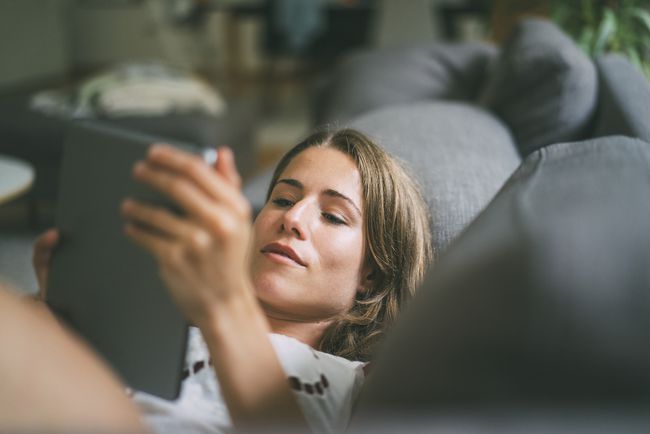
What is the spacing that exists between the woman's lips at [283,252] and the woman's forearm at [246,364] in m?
0.32

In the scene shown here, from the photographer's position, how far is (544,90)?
1449 mm

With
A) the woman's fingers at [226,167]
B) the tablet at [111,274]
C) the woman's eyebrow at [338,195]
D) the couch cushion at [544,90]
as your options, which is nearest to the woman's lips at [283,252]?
the woman's eyebrow at [338,195]

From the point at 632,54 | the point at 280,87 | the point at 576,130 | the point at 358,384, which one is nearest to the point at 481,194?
the point at 576,130

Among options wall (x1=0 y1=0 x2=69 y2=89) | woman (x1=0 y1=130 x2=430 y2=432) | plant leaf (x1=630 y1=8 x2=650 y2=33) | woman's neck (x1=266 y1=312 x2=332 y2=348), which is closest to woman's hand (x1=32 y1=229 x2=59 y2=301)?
woman (x1=0 y1=130 x2=430 y2=432)

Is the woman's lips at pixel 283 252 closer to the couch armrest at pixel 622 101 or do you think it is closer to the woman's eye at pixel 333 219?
the woman's eye at pixel 333 219

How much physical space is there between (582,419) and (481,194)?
0.75 m

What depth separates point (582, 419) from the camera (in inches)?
17.2

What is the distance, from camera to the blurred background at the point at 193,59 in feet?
8.37

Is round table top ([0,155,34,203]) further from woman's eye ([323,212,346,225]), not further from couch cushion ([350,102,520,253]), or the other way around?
woman's eye ([323,212,346,225])

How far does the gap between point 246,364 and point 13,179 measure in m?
1.79

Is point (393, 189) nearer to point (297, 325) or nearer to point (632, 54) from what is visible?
point (297, 325)

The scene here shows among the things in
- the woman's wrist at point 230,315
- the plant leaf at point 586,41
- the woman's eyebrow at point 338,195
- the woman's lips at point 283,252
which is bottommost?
the woman's lips at point 283,252

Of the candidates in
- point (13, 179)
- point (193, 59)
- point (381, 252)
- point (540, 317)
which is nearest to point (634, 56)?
point (381, 252)

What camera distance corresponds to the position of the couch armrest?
1.02 m
